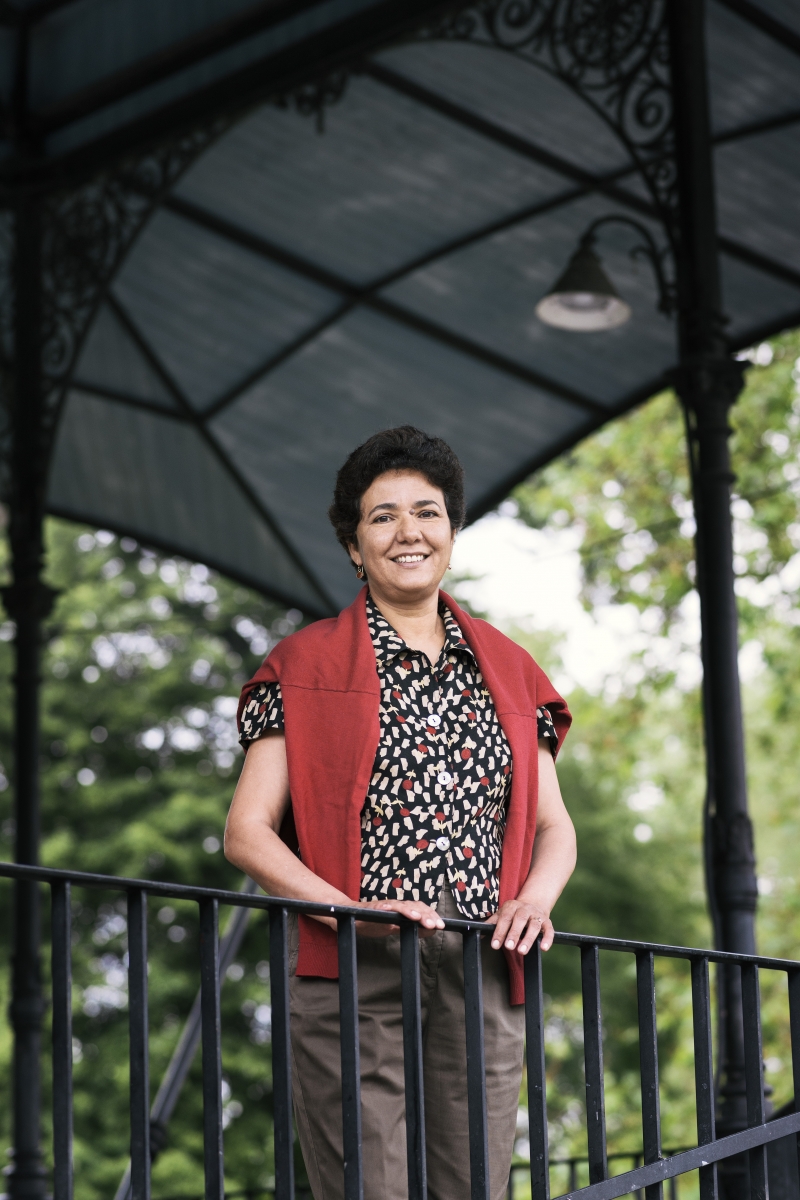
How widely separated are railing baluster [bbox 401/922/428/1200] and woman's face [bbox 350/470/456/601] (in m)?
0.71

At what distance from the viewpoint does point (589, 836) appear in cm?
1900

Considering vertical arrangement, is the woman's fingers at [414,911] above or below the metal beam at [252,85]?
below

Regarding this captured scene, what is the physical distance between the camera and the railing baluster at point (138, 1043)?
2.21m

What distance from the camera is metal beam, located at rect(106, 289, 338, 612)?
8656 millimetres

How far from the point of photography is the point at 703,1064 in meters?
3.00

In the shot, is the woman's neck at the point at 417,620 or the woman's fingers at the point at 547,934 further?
the woman's neck at the point at 417,620

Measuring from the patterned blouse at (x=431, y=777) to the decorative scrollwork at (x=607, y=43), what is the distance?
297 cm

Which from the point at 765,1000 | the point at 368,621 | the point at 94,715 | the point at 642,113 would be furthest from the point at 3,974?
the point at 368,621

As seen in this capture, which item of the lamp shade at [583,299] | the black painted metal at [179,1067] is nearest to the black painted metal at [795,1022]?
the black painted metal at [179,1067]

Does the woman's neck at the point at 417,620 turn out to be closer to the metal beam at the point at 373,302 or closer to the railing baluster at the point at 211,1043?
the railing baluster at the point at 211,1043

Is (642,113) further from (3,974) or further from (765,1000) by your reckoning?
(3,974)

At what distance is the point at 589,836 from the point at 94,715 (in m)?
6.23

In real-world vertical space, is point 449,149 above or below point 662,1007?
above

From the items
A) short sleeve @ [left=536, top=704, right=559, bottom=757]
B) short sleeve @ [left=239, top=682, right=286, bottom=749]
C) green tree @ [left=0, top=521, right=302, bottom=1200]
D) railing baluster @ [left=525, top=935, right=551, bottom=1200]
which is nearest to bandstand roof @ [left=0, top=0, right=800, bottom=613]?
short sleeve @ [left=536, top=704, right=559, bottom=757]
